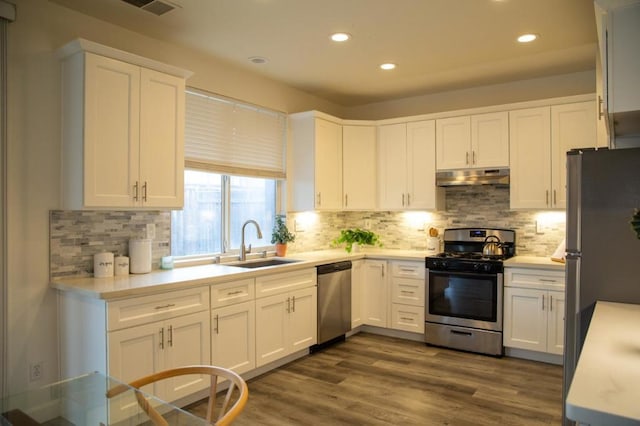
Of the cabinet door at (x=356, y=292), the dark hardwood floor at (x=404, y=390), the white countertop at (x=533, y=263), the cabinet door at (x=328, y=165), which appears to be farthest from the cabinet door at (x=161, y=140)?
the white countertop at (x=533, y=263)

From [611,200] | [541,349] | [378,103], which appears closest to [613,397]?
[611,200]

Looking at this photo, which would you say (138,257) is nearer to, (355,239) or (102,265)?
(102,265)

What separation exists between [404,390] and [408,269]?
150 centimetres

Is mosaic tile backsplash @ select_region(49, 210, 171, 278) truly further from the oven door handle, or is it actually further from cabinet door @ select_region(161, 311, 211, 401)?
the oven door handle

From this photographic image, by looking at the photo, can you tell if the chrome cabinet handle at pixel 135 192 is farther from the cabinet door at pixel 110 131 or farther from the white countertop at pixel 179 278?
the white countertop at pixel 179 278

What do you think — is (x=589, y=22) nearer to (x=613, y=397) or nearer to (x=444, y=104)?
(x=444, y=104)

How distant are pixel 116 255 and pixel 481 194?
3567 millimetres

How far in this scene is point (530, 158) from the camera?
13.9ft

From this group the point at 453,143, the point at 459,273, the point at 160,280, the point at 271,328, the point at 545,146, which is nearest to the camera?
the point at 160,280

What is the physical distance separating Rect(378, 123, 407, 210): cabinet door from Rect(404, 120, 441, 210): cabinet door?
2.3 inches

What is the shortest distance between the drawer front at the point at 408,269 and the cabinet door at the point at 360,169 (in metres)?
0.77

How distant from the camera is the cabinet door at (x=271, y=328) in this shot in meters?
3.57

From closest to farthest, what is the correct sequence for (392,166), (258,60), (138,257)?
(138,257) → (258,60) → (392,166)

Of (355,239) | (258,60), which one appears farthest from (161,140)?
(355,239)
